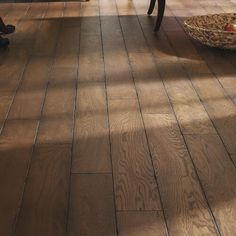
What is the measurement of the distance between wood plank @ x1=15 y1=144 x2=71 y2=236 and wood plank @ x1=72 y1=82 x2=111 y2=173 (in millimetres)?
57

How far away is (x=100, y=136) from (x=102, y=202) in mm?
411

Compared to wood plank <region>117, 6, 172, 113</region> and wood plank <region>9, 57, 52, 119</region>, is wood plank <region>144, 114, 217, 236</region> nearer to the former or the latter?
wood plank <region>117, 6, 172, 113</region>

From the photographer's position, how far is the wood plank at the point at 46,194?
3.96ft

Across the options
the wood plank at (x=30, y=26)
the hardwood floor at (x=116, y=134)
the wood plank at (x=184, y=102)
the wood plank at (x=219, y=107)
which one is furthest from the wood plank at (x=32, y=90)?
the wood plank at (x=219, y=107)

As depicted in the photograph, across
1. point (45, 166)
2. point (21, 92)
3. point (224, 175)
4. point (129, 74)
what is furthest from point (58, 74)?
point (224, 175)

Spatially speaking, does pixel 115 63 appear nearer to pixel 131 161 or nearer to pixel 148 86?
pixel 148 86

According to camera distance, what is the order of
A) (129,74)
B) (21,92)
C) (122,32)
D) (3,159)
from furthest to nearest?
(122,32), (129,74), (21,92), (3,159)

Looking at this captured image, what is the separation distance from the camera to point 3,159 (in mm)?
1510

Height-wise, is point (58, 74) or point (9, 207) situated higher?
point (9, 207)

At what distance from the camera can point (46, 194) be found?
4.35ft

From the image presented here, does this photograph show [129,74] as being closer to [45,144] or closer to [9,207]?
[45,144]

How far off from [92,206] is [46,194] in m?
0.17

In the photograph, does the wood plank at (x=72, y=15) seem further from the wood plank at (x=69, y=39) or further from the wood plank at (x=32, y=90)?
the wood plank at (x=32, y=90)

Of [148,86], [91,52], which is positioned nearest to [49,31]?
[91,52]
